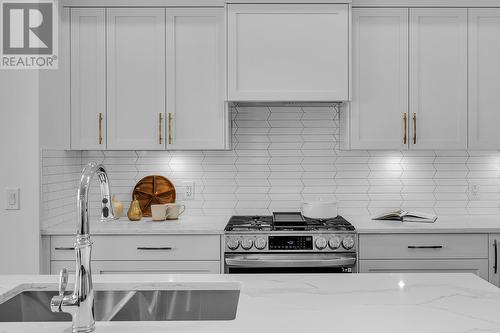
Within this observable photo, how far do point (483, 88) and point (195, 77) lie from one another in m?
1.95

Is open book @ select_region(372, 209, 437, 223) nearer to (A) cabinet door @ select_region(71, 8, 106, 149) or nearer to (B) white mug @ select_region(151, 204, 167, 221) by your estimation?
(B) white mug @ select_region(151, 204, 167, 221)

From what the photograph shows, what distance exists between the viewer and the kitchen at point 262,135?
2850mm

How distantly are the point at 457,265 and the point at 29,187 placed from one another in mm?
2683

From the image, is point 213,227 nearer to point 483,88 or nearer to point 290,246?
point 290,246

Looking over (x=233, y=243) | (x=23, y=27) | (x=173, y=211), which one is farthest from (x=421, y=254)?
(x=23, y=27)

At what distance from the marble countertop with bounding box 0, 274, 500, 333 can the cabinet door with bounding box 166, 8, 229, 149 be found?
159 centimetres

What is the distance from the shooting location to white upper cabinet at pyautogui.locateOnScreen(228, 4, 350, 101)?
3078 millimetres

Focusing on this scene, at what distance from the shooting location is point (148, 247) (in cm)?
287

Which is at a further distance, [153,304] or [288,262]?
[288,262]

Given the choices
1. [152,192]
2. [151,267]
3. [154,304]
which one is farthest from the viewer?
[152,192]

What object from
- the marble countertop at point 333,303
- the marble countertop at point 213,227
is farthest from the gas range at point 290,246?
the marble countertop at point 333,303

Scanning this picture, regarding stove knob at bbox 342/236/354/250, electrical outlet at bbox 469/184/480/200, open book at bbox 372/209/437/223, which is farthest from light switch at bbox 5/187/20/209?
electrical outlet at bbox 469/184/480/200

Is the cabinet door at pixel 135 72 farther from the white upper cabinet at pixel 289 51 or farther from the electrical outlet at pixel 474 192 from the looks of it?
the electrical outlet at pixel 474 192

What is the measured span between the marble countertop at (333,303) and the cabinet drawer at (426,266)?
3.92 ft
